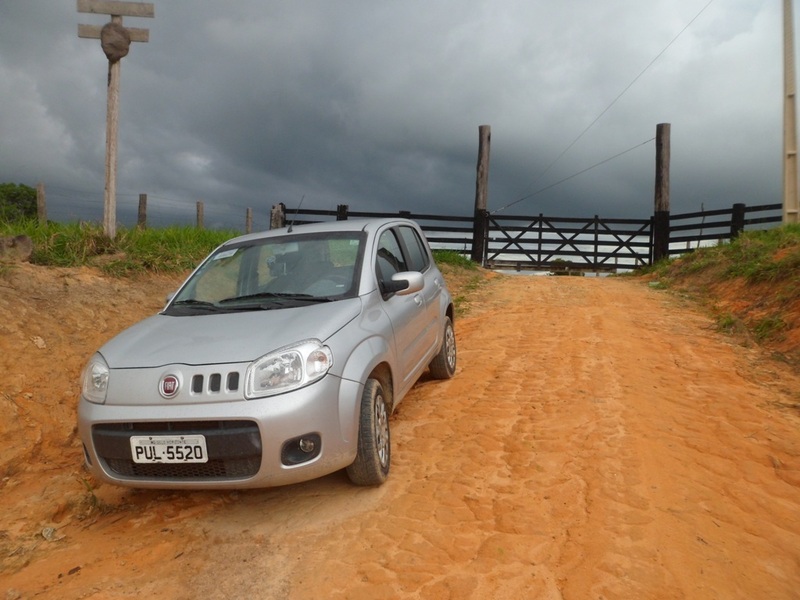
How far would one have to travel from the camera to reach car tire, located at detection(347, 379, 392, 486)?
3.38 metres

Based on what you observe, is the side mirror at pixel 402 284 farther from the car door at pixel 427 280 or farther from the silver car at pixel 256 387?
the car door at pixel 427 280

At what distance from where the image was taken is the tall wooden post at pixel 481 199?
17312 mm

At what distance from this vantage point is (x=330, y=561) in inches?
115

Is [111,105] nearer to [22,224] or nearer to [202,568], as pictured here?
[22,224]

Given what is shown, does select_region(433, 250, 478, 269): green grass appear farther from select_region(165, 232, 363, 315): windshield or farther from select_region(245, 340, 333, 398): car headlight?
select_region(245, 340, 333, 398): car headlight

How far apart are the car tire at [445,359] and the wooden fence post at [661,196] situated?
44.7ft

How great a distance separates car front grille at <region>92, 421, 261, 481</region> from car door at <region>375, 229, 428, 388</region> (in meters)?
1.40

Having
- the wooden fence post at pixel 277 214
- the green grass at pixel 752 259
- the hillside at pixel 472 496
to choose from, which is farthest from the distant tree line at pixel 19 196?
the green grass at pixel 752 259

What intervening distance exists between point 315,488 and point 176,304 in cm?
169

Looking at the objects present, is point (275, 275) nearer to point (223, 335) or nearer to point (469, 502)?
point (223, 335)

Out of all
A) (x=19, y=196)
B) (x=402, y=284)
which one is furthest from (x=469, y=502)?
(x=19, y=196)

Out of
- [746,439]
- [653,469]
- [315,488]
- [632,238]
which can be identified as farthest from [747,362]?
[632,238]

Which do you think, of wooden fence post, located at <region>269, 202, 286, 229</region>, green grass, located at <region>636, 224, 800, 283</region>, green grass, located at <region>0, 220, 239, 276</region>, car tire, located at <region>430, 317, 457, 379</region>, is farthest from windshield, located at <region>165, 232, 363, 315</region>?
wooden fence post, located at <region>269, 202, 286, 229</region>

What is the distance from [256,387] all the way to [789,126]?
13708 millimetres
